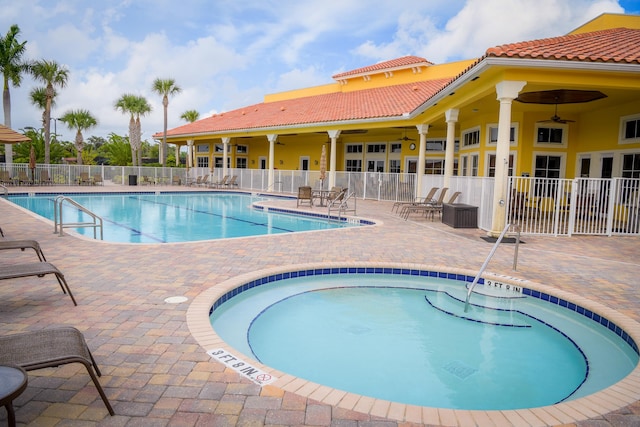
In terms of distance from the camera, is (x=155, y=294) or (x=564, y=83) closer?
(x=155, y=294)

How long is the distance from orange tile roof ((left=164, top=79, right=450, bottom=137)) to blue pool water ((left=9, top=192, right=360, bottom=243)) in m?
5.70

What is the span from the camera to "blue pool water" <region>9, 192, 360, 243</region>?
1056 cm

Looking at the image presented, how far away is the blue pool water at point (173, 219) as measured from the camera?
10.6m

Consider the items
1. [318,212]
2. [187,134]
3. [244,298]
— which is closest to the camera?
[244,298]

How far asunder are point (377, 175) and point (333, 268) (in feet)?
42.5

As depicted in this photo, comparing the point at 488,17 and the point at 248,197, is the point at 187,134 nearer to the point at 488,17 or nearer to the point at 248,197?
the point at 248,197

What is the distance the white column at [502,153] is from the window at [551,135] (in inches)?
220

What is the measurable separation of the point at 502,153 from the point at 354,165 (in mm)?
15450

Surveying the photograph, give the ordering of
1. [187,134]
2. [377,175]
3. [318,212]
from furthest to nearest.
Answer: [187,134] → [377,175] → [318,212]

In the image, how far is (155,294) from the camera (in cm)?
463

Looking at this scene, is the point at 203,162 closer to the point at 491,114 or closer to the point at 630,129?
the point at 491,114

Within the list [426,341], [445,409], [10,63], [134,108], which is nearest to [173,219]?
[426,341]

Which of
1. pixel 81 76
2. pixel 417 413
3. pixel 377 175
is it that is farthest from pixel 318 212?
pixel 81 76

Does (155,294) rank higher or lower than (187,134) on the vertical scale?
lower
